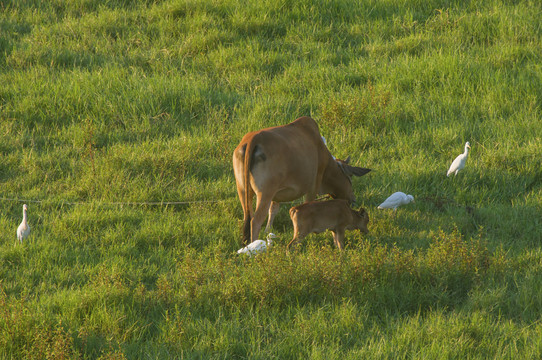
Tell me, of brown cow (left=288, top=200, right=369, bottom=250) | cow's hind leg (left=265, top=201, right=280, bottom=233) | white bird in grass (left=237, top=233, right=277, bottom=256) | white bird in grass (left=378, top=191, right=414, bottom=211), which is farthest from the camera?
white bird in grass (left=378, top=191, right=414, bottom=211)

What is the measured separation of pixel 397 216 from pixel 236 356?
2988 millimetres

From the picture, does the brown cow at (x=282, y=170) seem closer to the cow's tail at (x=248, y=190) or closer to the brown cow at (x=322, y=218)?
the cow's tail at (x=248, y=190)

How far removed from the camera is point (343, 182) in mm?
7703

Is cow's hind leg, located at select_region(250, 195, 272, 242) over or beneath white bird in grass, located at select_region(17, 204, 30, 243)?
over

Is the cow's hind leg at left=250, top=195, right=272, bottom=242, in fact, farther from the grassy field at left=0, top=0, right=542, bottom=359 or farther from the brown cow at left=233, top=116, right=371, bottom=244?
the grassy field at left=0, top=0, right=542, bottom=359

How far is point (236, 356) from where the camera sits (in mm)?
5176

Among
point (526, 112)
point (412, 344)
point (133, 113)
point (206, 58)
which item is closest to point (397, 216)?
point (412, 344)

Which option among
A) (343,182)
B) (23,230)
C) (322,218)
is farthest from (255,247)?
(23,230)

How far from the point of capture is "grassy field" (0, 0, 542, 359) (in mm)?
5410

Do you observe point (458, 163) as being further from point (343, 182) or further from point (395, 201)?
point (343, 182)

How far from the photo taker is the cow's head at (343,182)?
25.3 feet

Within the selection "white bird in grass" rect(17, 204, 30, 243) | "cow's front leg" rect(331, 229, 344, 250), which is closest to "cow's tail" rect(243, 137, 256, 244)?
"cow's front leg" rect(331, 229, 344, 250)

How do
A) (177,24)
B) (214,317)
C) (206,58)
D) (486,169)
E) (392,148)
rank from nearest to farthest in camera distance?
(214,317), (486,169), (392,148), (206,58), (177,24)

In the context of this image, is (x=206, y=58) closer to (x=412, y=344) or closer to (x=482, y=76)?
(x=482, y=76)
